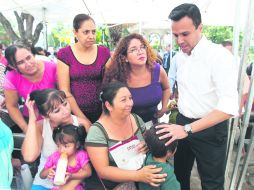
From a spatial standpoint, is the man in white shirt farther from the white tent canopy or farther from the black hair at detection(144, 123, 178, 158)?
the white tent canopy

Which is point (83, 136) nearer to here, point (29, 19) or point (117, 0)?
point (117, 0)

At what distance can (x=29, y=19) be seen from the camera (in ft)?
34.1

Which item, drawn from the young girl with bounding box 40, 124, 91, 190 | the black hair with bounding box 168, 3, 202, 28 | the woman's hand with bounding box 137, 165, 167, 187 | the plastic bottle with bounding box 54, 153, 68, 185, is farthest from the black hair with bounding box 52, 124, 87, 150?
the black hair with bounding box 168, 3, 202, 28

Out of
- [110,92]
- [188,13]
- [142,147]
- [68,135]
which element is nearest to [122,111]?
[110,92]

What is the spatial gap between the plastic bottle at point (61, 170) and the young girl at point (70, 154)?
0.07m

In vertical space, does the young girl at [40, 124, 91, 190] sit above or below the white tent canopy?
below

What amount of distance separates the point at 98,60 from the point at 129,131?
0.81m

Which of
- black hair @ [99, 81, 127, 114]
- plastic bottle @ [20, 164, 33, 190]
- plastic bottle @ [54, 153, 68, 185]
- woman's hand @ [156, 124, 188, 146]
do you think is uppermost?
black hair @ [99, 81, 127, 114]

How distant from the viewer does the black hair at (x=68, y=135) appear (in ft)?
6.37

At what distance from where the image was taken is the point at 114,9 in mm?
8047

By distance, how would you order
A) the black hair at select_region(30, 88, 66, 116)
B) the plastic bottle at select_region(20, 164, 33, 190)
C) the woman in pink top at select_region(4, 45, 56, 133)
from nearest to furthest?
the black hair at select_region(30, 88, 66, 116) → the plastic bottle at select_region(20, 164, 33, 190) → the woman in pink top at select_region(4, 45, 56, 133)

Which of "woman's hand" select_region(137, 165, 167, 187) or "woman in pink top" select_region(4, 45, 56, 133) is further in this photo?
A: "woman in pink top" select_region(4, 45, 56, 133)

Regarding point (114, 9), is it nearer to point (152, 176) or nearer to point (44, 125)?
point (44, 125)

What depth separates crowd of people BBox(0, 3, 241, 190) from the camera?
5.95ft
